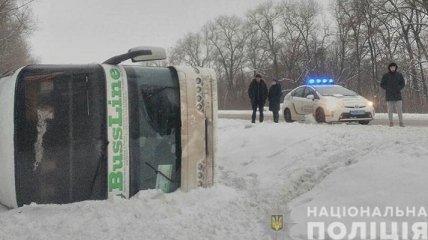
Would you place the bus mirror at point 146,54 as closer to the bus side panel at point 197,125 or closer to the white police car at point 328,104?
the bus side panel at point 197,125

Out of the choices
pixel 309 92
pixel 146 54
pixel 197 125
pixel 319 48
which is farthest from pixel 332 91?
pixel 319 48

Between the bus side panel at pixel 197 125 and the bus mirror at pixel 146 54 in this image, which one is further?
the bus mirror at pixel 146 54

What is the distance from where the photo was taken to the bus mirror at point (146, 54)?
6.45m

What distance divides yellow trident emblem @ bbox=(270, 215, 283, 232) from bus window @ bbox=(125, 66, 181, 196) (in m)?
1.41

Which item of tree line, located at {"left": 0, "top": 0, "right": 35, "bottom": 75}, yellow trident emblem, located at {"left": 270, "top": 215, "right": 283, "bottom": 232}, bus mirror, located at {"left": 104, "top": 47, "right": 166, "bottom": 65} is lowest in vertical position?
yellow trident emblem, located at {"left": 270, "top": 215, "right": 283, "bottom": 232}

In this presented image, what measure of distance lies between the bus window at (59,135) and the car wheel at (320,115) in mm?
10596

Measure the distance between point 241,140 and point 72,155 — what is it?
5.07m

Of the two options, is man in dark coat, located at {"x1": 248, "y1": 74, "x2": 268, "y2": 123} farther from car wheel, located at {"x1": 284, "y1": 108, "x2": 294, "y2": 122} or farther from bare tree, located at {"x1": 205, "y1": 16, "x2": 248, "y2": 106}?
bare tree, located at {"x1": 205, "y1": 16, "x2": 248, "y2": 106}

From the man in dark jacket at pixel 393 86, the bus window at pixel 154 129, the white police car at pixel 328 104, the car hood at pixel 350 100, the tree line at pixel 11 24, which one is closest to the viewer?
the bus window at pixel 154 129

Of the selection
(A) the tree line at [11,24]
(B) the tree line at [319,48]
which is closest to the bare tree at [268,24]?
(B) the tree line at [319,48]

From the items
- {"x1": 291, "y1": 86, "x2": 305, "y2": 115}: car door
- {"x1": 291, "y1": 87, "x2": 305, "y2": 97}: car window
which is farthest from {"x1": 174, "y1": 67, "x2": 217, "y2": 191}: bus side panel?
{"x1": 291, "y1": 87, "x2": 305, "y2": 97}: car window

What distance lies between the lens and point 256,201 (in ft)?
21.1

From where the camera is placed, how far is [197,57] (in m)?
80.6

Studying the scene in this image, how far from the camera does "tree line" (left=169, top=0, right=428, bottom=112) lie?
4025 cm
